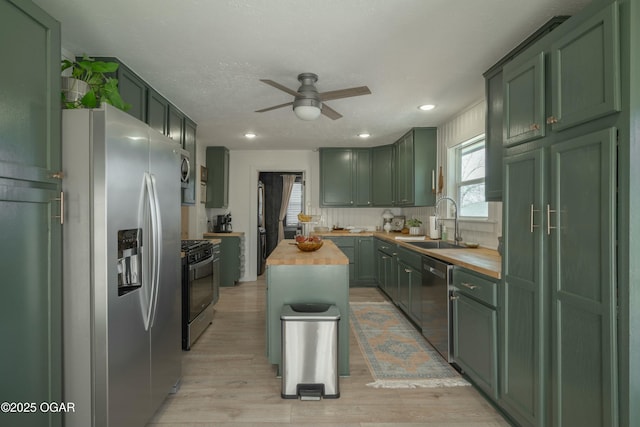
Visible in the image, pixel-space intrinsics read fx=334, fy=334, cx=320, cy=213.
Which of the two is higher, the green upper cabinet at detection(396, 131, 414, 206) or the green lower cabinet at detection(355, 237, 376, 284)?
the green upper cabinet at detection(396, 131, 414, 206)

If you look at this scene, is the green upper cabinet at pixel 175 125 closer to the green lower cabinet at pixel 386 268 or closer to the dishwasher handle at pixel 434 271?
the dishwasher handle at pixel 434 271

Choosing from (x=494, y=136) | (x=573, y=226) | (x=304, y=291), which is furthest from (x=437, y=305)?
(x=573, y=226)

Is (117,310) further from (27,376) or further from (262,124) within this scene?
(262,124)

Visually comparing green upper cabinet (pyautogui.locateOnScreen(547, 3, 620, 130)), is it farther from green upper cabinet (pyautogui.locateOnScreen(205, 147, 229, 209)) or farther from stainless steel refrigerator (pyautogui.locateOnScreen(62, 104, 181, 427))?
green upper cabinet (pyautogui.locateOnScreen(205, 147, 229, 209))

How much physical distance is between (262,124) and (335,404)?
3.38m

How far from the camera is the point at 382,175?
584cm

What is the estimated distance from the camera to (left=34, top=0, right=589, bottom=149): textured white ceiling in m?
1.87

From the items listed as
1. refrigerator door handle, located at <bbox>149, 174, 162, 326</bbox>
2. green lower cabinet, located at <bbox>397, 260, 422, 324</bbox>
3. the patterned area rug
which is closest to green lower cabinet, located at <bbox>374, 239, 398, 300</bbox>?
green lower cabinet, located at <bbox>397, 260, 422, 324</bbox>

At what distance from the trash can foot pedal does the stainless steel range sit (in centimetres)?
133

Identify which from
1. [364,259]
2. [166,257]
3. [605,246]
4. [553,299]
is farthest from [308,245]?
[364,259]

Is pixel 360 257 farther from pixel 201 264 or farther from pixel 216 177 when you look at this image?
pixel 201 264

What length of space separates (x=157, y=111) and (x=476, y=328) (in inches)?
128

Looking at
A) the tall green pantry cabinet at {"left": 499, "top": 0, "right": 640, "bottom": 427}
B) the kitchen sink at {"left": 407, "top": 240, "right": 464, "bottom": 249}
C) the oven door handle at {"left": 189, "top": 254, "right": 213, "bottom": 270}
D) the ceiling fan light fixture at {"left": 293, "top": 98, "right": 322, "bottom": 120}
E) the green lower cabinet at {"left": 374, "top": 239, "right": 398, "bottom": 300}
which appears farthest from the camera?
the green lower cabinet at {"left": 374, "top": 239, "right": 398, "bottom": 300}

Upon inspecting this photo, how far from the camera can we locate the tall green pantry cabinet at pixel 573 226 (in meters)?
1.23
